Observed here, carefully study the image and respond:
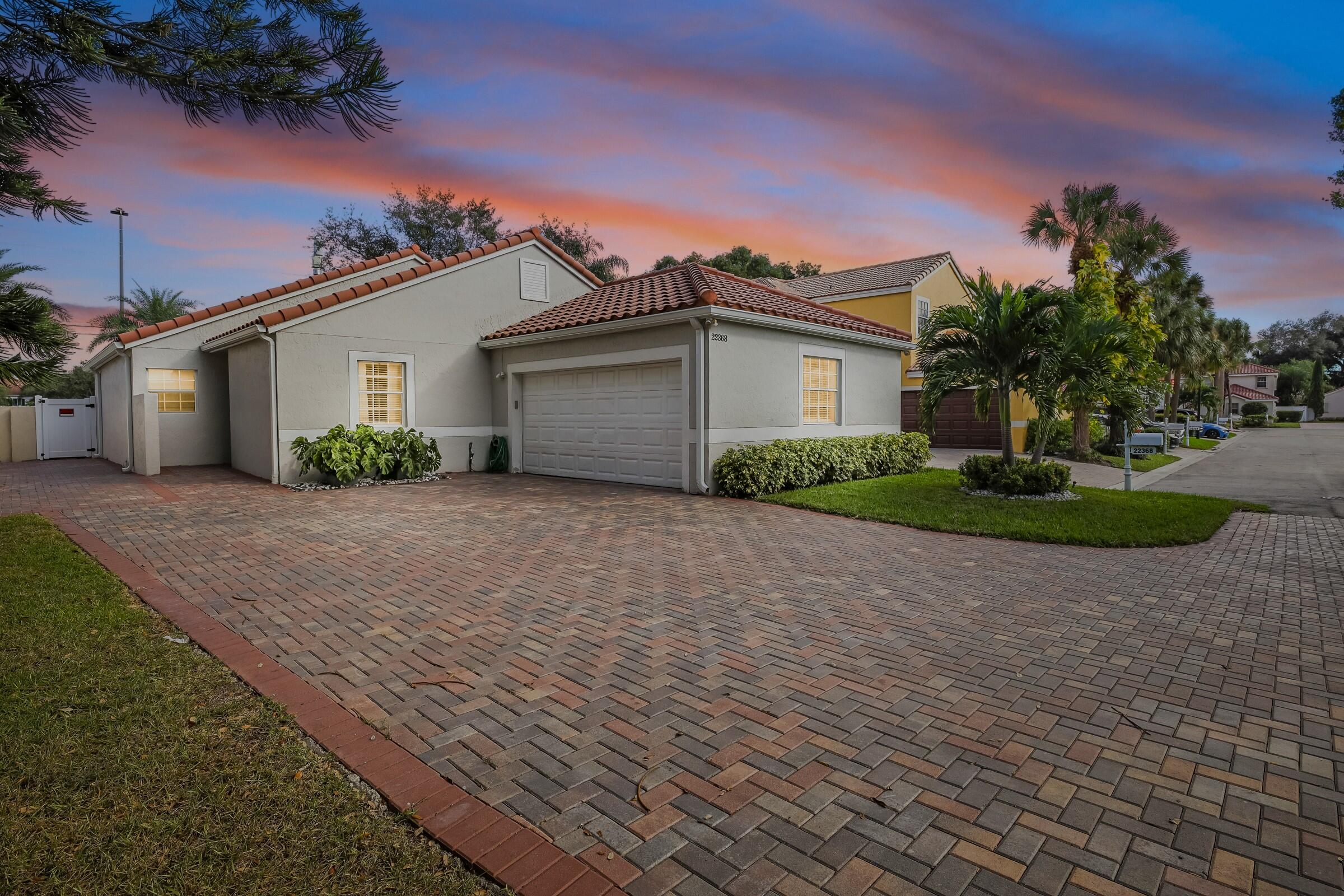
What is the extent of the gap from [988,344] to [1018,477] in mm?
2334

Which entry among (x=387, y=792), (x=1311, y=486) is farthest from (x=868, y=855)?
(x=1311, y=486)

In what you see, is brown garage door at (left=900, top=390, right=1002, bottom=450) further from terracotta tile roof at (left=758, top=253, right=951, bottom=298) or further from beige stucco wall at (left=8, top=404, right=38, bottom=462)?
beige stucco wall at (left=8, top=404, right=38, bottom=462)

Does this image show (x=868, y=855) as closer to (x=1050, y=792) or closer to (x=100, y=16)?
(x=1050, y=792)

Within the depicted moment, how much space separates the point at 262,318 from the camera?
42.0ft

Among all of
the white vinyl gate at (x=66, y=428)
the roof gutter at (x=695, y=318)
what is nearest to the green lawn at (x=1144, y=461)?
the roof gutter at (x=695, y=318)

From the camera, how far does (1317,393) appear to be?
7350cm

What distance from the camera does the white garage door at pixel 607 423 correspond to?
41.9ft

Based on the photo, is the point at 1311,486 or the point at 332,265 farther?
the point at 332,265

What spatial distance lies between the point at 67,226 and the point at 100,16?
3.47ft

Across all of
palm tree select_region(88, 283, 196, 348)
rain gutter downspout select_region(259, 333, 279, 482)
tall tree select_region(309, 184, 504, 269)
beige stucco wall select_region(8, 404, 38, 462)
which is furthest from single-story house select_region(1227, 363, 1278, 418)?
beige stucco wall select_region(8, 404, 38, 462)

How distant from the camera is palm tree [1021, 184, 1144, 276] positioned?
68.6 ft

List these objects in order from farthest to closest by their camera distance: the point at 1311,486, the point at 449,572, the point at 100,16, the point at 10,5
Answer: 1. the point at 1311,486
2. the point at 449,572
3. the point at 100,16
4. the point at 10,5

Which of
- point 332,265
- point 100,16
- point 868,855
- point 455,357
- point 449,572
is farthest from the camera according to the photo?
point 332,265

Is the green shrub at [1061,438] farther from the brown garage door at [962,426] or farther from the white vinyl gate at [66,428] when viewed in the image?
the white vinyl gate at [66,428]
